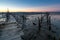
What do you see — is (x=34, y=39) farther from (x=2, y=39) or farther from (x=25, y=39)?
(x=2, y=39)

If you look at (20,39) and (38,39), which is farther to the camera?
(38,39)

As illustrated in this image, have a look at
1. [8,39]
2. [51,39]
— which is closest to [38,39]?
[51,39]

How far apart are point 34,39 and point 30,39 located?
1.73 ft

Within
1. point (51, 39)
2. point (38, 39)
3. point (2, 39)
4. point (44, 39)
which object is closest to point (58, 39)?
point (51, 39)

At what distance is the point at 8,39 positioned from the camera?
35.2 feet

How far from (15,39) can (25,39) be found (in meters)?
1.21

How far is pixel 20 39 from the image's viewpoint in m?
10.5

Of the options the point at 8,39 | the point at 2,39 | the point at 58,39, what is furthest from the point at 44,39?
the point at 2,39

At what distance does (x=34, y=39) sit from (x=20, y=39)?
A: 5.97ft

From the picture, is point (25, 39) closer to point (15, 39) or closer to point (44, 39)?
point (15, 39)

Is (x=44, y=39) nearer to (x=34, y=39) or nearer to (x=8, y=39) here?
(x=34, y=39)

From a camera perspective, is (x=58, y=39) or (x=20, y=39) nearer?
(x=20, y=39)

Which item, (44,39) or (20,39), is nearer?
(20,39)

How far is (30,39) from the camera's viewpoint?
36.0ft
